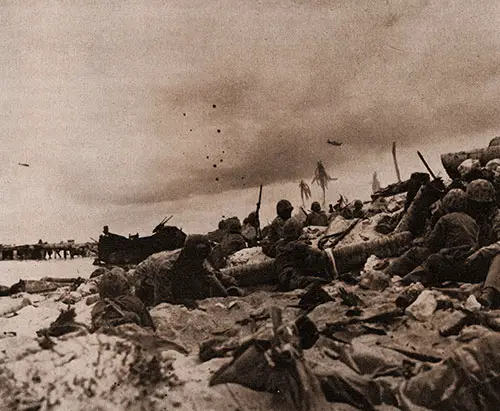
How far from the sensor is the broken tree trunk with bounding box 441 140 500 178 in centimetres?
991

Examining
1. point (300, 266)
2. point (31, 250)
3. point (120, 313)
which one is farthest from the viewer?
point (31, 250)

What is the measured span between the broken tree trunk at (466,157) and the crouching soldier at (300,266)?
4.26 meters

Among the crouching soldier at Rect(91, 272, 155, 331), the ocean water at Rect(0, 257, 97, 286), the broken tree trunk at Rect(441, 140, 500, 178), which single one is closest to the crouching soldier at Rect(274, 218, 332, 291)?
the crouching soldier at Rect(91, 272, 155, 331)

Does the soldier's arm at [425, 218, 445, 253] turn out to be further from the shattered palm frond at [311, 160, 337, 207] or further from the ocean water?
the shattered palm frond at [311, 160, 337, 207]

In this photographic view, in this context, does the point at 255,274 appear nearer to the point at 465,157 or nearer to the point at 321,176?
the point at 465,157

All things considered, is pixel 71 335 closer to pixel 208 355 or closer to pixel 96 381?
pixel 96 381

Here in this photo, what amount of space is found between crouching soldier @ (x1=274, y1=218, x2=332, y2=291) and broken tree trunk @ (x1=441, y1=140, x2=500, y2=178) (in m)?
4.26

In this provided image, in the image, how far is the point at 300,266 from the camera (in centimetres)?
764

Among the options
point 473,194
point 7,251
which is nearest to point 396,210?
point 473,194

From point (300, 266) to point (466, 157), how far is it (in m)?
4.80

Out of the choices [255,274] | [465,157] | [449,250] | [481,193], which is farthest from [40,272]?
[481,193]

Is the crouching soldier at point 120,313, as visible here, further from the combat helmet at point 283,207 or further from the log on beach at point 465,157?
the log on beach at point 465,157

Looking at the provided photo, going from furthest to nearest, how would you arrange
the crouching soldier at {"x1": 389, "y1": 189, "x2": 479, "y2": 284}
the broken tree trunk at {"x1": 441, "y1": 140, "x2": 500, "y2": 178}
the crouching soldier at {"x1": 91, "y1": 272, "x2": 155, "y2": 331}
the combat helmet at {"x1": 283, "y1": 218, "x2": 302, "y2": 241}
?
1. the broken tree trunk at {"x1": 441, "y1": 140, "x2": 500, "y2": 178}
2. the combat helmet at {"x1": 283, "y1": 218, "x2": 302, "y2": 241}
3. the crouching soldier at {"x1": 389, "y1": 189, "x2": 479, "y2": 284}
4. the crouching soldier at {"x1": 91, "y1": 272, "x2": 155, "y2": 331}

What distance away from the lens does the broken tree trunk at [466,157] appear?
32.5ft
